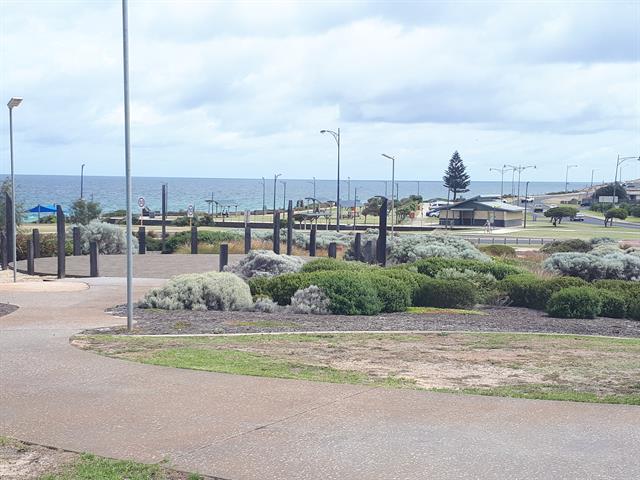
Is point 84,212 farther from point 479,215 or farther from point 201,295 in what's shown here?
point 479,215

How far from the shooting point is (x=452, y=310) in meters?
17.7

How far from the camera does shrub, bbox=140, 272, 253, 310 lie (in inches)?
667

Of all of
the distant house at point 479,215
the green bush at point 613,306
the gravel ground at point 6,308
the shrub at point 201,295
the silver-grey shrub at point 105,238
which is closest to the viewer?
the gravel ground at point 6,308

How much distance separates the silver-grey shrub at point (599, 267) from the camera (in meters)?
24.0

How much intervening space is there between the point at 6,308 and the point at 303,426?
10655 mm

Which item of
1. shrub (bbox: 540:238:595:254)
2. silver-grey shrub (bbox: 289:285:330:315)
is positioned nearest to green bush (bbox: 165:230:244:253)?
shrub (bbox: 540:238:595:254)

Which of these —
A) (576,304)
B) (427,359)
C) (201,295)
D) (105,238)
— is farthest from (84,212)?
(427,359)

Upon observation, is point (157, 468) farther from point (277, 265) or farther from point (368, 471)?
point (277, 265)

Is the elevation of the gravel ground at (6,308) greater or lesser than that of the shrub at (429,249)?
lesser

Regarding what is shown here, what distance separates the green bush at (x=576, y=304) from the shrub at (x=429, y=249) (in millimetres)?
8124

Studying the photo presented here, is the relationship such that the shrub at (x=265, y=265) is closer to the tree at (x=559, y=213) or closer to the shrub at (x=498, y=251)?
the shrub at (x=498, y=251)

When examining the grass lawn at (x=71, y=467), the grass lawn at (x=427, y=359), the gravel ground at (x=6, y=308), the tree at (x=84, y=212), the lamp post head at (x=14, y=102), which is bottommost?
the gravel ground at (x=6, y=308)

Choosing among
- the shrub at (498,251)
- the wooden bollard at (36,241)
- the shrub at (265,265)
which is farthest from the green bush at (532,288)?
the wooden bollard at (36,241)

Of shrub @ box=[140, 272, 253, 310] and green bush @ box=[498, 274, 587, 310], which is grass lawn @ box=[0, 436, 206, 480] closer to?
shrub @ box=[140, 272, 253, 310]
